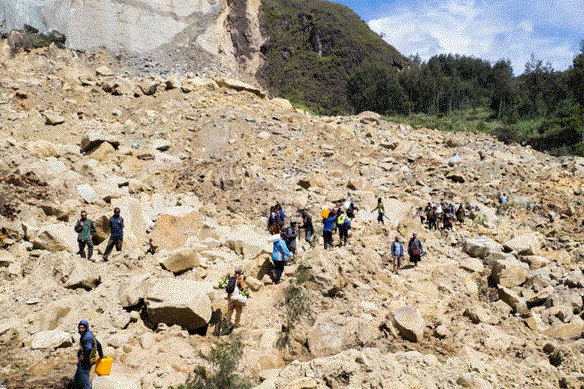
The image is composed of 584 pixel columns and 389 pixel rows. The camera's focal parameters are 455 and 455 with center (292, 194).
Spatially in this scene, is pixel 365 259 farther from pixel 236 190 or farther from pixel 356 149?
pixel 356 149

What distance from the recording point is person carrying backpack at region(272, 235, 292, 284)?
7898 mm

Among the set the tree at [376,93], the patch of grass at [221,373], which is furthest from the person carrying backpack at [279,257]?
the tree at [376,93]

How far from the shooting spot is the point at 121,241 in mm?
8852

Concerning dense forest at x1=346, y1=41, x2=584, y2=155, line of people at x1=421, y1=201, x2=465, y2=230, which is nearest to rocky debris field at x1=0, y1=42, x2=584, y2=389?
line of people at x1=421, y1=201, x2=465, y2=230

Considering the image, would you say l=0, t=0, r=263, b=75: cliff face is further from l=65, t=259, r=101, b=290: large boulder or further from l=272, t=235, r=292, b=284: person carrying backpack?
l=272, t=235, r=292, b=284: person carrying backpack

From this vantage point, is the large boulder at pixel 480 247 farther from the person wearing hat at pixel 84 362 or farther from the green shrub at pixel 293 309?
the person wearing hat at pixel 84 362

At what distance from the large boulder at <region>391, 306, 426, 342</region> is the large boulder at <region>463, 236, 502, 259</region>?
5.52 metres

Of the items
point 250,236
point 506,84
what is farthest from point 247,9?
point 250,236

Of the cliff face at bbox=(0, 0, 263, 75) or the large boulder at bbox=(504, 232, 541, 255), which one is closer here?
the large boulder at bbox=(504, 232, 541, 255)

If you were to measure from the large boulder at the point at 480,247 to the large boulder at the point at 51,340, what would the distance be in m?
9.48

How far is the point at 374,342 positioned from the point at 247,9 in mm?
64702

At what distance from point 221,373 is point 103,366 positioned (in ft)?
4.45

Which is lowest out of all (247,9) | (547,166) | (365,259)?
(365,259)

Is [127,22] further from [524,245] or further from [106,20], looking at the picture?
[524,245]
